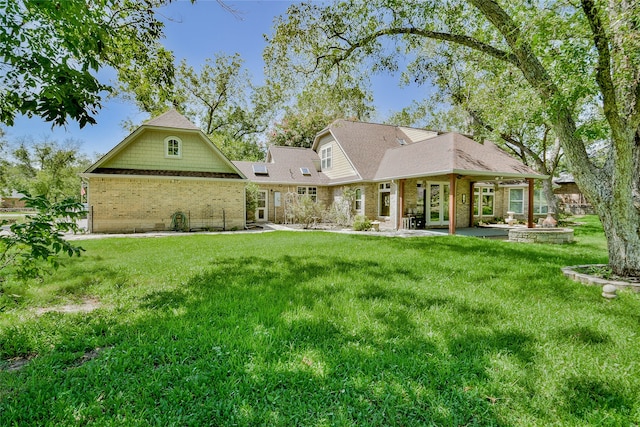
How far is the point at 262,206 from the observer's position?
872 inches

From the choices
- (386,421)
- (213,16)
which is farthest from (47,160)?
(386,421)

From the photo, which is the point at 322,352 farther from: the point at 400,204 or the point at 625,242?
the point at 400,204

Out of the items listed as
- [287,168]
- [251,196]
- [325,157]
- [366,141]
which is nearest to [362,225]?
Answer: [251,196]

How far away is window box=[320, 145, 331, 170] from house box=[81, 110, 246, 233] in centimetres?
712

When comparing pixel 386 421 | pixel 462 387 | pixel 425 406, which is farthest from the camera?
pixel 462 387

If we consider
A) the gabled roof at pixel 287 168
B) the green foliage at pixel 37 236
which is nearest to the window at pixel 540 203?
the gabled roof at pixel 287 168

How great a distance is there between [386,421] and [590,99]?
62.9 feet

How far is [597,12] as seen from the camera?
5.39 metres

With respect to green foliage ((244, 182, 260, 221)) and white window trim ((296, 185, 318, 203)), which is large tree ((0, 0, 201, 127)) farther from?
white window trim ((296, 185, 318, 203))

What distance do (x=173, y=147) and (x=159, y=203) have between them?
3.11 meters

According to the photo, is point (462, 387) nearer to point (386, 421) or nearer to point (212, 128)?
point (386, 421)

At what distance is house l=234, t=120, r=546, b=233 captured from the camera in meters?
15.3

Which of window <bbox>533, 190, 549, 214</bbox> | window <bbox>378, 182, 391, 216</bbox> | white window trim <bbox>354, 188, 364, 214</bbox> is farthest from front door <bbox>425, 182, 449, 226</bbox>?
window <bbox>533, 190, 549, 214</bbox>

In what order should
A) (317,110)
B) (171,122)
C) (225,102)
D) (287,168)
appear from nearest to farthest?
1. (171,122)
2. (317,110)
3. (287,168)
4. (225,102)
